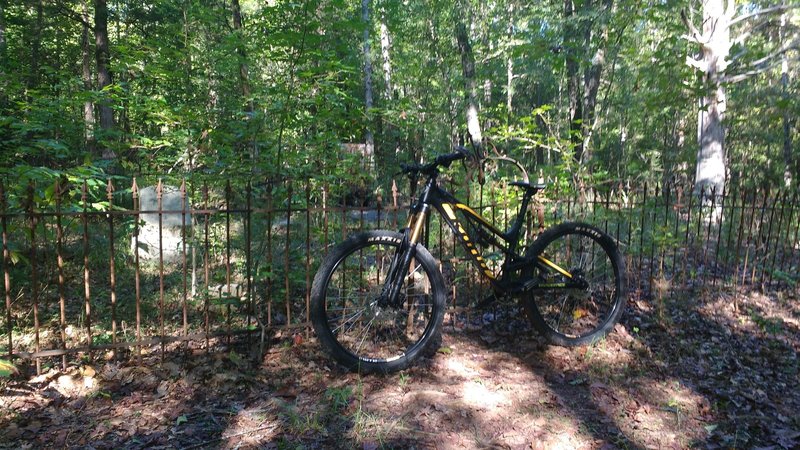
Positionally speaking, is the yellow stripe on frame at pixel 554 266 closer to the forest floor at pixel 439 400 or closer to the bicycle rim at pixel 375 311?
the forest floor at pixel 439 400

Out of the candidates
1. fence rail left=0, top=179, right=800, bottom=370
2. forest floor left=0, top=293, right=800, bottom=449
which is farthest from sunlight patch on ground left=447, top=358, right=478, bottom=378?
fence rail left=0, top=179, right=800, bottom=370

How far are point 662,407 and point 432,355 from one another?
1.56 metres

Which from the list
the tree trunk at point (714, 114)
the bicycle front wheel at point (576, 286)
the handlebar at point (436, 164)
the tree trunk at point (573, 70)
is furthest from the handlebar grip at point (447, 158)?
the tree trunk at point (714, 114)

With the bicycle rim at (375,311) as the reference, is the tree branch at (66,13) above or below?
above

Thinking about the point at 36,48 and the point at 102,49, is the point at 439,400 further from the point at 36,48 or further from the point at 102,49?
the point at 36,48

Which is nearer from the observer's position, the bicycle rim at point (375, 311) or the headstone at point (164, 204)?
the bicycle rim at point (375, 311)

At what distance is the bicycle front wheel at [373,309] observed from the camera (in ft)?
10.6

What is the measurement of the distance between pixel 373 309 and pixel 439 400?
2.52ft

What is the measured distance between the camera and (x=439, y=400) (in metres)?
3.07

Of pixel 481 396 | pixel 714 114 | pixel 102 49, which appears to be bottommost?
pixel 481 396

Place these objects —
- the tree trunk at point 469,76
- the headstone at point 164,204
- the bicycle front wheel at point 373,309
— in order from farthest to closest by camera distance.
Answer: the tree trunk at point 469,76 < the headstone at point 164,204 < the bicycle front wheel at point 373,309

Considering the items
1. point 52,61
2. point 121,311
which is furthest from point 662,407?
point 52,61

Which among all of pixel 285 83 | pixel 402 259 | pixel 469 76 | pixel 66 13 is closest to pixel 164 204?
pixel 285 83

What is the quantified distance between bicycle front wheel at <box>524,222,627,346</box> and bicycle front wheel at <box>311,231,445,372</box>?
Answer: 841 mm
